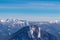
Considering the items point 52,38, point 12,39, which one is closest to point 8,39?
point 12,39

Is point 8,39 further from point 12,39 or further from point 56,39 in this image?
point 56,39

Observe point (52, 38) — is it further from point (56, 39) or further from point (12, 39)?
point (12, 39)

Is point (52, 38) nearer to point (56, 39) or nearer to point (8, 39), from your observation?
point (56, 39)

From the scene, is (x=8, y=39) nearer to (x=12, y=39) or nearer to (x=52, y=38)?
(x=12, y=39)

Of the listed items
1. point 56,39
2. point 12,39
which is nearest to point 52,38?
point 56,39
